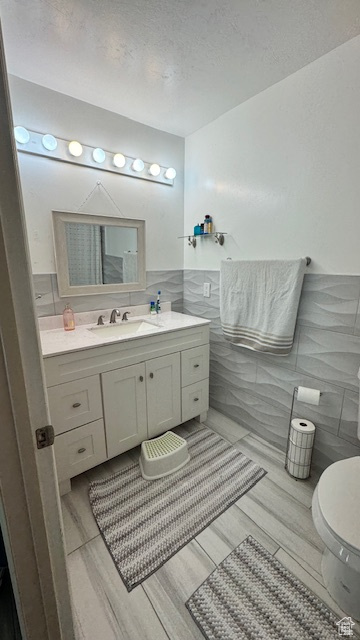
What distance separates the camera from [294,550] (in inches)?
47.8

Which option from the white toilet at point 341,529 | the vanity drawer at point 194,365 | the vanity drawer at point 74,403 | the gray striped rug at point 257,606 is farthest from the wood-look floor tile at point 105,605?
the vanity drawer at point 194,365

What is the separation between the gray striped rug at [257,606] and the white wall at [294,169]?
1.47 meters

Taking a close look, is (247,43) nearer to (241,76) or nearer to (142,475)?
(241,76)

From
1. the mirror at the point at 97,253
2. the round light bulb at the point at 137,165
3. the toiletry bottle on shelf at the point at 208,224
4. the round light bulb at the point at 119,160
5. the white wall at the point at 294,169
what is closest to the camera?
the white wall at the point at 294,169

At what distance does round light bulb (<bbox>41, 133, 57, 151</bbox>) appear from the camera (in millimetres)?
1569

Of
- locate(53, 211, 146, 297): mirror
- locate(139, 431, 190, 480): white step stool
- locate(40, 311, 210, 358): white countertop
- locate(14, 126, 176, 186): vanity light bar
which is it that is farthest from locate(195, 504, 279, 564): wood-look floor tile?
locate(14, 126, 176, 186): vanity light bar

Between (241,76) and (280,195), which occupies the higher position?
(241,76)

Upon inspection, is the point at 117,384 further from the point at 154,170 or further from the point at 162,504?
the point at 154,170

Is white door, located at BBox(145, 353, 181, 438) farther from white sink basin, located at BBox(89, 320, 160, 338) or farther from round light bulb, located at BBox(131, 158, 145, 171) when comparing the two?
round light bulb, located at BBox(131, 158, 145, 171)

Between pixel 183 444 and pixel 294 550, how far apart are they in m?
0.76

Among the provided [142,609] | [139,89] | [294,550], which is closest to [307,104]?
[139,89]

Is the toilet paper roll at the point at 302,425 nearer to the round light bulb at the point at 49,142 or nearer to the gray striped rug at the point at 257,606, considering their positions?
the gray striped rug at the point at 257,606

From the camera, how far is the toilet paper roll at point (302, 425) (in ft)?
4.99

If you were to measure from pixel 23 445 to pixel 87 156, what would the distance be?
1846 millimetres
